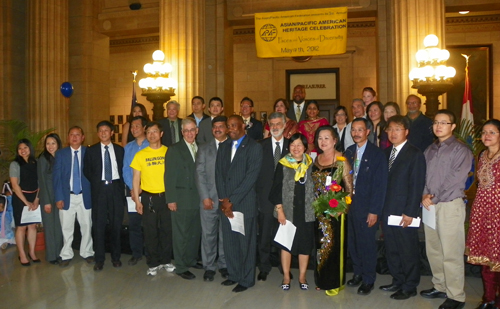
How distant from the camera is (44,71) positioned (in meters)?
11.7

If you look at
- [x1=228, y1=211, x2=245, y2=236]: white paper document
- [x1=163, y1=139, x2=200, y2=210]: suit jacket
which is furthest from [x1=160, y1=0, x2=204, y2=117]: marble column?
[x1=228, y1=211, x2=245, y2=236]: white paper document

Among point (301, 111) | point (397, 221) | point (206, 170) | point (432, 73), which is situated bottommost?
point (397, 221)

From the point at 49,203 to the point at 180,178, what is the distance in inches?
86.1

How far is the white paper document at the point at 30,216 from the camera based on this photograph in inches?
256

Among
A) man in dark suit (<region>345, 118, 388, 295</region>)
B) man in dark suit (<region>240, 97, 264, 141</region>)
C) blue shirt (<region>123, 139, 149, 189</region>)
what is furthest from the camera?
man in dark suit (<region>240, 97, 264, 141</region>)

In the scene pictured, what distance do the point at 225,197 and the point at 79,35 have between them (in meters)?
9.46

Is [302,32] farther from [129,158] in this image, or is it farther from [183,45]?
[129,158]

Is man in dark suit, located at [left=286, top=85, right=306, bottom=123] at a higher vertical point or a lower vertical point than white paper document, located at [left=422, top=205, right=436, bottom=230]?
higher

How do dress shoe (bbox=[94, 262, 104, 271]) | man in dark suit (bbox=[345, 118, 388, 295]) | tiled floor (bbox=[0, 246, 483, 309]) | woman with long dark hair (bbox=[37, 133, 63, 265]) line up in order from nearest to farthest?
tiled floor (bbox=[0, 246, 483, 309]), man in dark suit (bbox=[345, 118, 388, 295]), dress shoe (bbox=[94, 262, 104, 271]), woman with long dark hair (bbox=[37, 133, 63, 265])

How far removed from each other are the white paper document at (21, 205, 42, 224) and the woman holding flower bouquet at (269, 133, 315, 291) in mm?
3721

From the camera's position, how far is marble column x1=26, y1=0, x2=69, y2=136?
38.3ft

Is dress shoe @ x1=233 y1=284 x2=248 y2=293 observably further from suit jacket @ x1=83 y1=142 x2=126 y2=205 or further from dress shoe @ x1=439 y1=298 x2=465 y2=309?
suit jacket @ x1=83 y1=142 x2=126 y2=205

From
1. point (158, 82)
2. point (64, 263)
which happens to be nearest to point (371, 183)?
point (64, 263)

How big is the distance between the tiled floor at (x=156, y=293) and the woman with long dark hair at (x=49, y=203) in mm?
379
